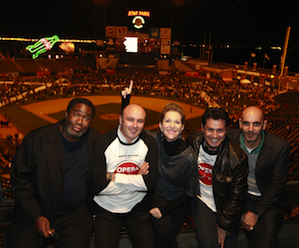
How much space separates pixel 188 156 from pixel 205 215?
3.38 feet

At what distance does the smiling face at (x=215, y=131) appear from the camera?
361 cm

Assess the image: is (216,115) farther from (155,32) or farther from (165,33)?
(155,32)

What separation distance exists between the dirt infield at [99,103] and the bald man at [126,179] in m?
21.8

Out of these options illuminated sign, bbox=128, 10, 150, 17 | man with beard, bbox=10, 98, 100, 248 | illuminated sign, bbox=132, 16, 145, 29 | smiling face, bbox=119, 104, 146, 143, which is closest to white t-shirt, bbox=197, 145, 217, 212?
smiling face, bbox=119, 104, 146, 143

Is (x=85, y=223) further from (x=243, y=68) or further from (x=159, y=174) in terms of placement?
(x=243, y=68)

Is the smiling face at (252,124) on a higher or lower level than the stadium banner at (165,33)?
lower

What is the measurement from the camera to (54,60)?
6344 cm

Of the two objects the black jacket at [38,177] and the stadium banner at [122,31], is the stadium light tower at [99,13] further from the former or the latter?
the black jacket at [38,177]

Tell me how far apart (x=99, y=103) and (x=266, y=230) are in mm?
29718

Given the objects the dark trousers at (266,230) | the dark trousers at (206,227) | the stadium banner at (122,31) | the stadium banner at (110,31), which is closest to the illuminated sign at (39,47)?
the stadium banner at (110,31)

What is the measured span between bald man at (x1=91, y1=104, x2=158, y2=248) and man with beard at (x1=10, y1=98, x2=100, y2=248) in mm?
288

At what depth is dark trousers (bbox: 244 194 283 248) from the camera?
360cm

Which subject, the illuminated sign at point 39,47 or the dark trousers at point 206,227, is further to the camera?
the illuminated sign at point 39,47

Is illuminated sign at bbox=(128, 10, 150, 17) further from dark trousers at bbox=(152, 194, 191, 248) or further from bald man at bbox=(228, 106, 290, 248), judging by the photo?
dark trousers at bbox=(152, 194, 191, 248)
